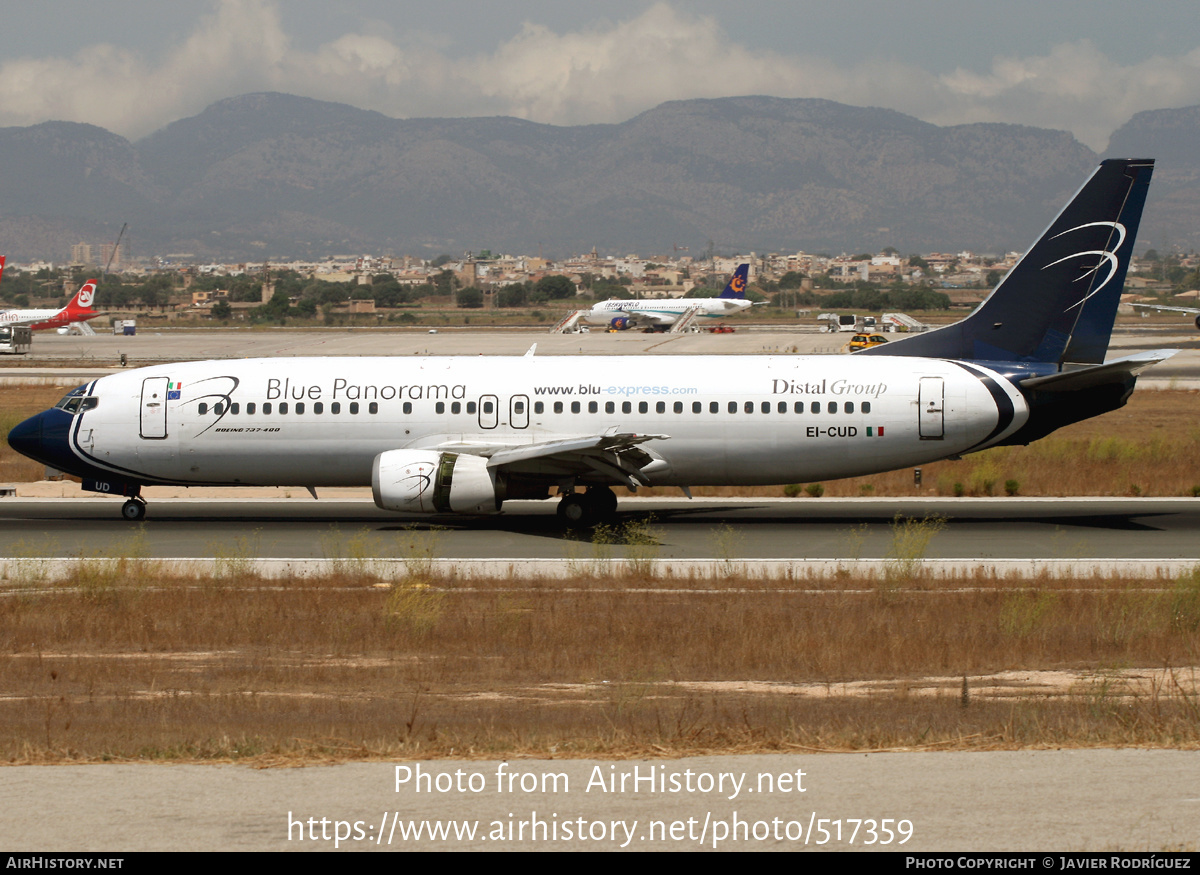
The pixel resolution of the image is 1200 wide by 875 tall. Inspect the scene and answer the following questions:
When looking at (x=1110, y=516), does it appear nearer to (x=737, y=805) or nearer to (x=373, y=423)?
(x=373, y=423)

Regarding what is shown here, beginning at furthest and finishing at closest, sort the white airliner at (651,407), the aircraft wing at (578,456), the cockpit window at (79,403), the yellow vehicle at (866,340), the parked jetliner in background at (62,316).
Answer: the parked jetliner in background at (62,316) → the yellow vehicle at (866,340) → the cockpit window at (79,403) → the white airliner at (651,407) → the aircraft wing at (578,456)

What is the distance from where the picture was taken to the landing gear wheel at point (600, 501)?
2884cm

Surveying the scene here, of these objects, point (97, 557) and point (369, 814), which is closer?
point (369, 814)

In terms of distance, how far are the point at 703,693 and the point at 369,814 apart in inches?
228

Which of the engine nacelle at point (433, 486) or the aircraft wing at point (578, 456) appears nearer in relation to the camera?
the aircraft wing at point (578, 456)

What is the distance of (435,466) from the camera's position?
2706 centimetres

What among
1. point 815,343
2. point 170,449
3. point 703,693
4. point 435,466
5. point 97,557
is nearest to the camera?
point 703,693

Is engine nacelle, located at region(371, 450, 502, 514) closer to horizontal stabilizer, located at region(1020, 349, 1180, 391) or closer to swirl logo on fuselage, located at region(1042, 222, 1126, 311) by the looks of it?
horizontal stabilizer, located at region(1020, 349, 1180, 391)

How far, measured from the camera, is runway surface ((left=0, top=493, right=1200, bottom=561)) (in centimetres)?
2542

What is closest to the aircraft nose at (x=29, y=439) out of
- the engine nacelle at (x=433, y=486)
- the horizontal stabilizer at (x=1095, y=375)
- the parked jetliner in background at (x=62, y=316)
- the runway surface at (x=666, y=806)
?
the engine nacelle at (x=433, y=486)

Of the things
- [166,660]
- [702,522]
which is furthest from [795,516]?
[166,660]

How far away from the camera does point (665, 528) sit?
2869 cm

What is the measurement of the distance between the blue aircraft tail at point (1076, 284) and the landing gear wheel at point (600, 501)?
25.2 ft

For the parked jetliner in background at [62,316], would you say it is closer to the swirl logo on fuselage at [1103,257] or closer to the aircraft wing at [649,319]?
the aircraft wing at [649,319]
